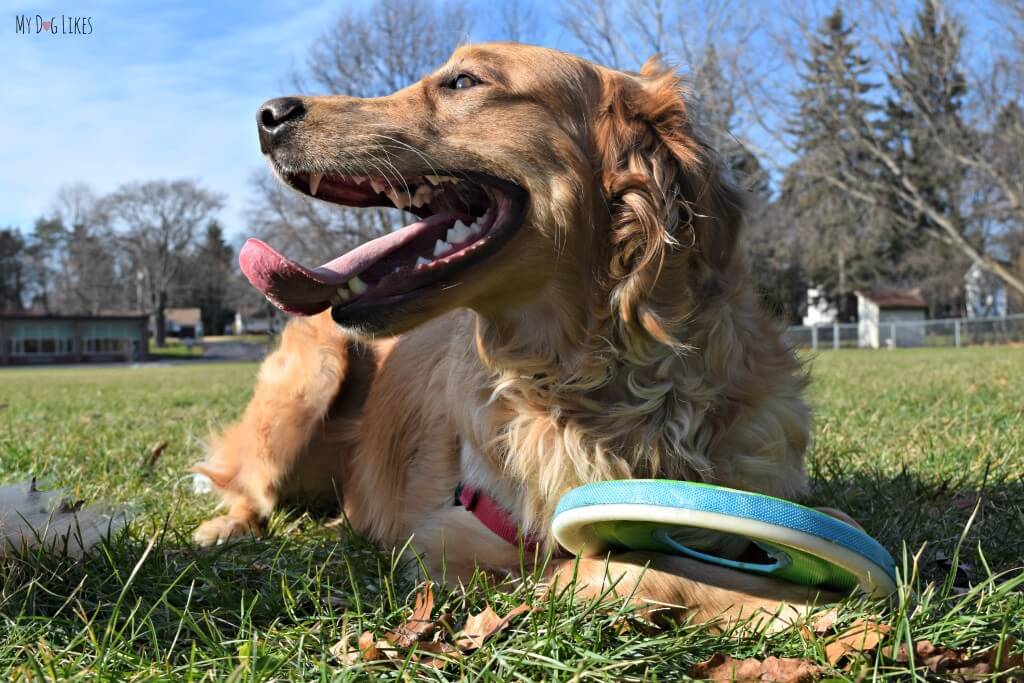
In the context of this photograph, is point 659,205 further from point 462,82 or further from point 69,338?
point 69,338

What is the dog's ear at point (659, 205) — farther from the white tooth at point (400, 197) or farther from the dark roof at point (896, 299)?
the dark roof at point (896, 299)

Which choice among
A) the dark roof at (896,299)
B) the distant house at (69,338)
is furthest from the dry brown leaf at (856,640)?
the distant house at (69,338)

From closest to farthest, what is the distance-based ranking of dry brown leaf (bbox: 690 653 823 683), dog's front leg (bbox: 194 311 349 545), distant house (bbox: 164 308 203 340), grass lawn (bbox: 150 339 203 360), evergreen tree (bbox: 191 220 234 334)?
dry brown leaf (bbox: 690 653 823 683) → dog's front leg (bbox: 194 311 349 545) → grass lawn (bbox: 150 339 203 360) → evergreen tree (bbox: 191 220 234 334) → distant house (bbox: 164 308 203 340)

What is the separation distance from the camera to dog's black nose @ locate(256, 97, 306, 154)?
2400 mm

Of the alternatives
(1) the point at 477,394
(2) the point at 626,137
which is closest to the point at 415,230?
(1) the point at 477,394

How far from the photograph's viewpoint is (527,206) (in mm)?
2428

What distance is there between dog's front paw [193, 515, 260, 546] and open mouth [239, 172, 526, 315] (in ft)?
3.84

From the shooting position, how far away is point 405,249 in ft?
8.11

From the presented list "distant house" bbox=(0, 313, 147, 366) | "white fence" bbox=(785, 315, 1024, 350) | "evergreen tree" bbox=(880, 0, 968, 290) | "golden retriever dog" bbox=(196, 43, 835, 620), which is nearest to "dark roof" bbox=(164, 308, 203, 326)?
"distant house" bbox=(0, 313, 147, 366)

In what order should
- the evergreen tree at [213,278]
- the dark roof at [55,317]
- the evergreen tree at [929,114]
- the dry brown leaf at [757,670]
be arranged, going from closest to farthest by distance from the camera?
the dry brown leaf at [757,670], the evergreen tree at [929,114], the dark roof at [55,317], the evergreen tree at [213,278]

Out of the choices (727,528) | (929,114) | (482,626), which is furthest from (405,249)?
(929,114)

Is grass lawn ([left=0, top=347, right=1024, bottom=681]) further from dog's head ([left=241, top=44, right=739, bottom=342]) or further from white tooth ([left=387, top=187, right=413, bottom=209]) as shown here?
white tooth ([left=387, top=187, right=413, bottom=209])

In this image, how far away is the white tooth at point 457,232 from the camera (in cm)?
251

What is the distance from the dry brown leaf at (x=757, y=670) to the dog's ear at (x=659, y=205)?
3.02 ft
